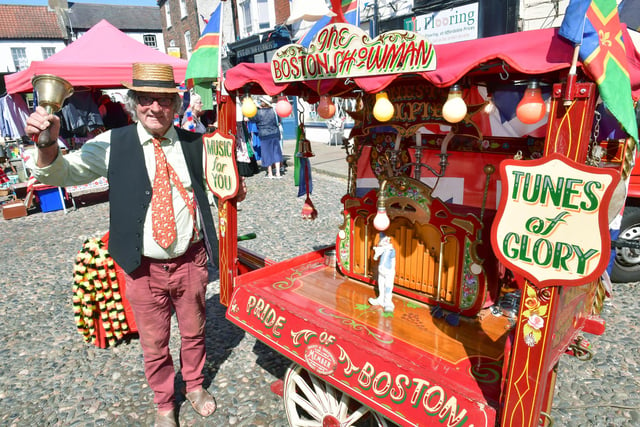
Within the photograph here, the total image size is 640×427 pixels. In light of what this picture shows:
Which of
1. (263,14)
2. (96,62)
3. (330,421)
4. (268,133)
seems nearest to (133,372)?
(330,421)

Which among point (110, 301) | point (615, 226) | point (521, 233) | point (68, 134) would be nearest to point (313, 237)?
point (110, 301)

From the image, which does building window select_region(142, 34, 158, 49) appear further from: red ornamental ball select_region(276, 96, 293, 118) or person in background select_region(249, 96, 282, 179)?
red ornamental ball select_region(276, 96, 293, 118)

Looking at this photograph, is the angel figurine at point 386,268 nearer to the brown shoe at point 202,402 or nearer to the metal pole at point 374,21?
the brown shoe at point 202,402

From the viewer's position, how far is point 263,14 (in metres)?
16.3

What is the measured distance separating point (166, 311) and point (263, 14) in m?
15.8

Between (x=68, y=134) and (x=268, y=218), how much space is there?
20.6 feet

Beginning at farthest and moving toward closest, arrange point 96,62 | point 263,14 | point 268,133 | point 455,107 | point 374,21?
point 263,14 → point 374,21 → point 268,133 → point 96,62 → point 455,107

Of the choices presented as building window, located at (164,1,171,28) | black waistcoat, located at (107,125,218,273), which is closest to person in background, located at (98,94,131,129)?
black waistcoat, located at (107,125,218,273)

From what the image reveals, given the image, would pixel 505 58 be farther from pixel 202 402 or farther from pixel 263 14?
pixel 263 14

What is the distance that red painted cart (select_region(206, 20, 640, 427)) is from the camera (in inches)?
64.6

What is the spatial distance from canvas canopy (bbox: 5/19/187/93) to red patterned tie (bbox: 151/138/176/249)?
6.31 m

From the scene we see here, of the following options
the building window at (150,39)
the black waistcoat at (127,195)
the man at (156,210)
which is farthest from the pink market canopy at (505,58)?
the building window at (150,39)

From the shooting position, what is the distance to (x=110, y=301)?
3863mm

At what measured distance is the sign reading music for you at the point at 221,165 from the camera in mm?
2914
